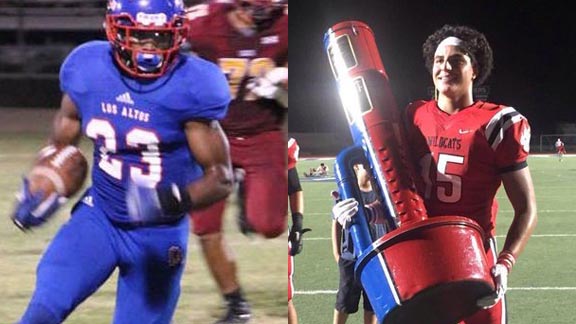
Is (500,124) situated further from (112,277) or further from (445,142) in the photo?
(112,277)

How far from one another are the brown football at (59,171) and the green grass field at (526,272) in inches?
44.1

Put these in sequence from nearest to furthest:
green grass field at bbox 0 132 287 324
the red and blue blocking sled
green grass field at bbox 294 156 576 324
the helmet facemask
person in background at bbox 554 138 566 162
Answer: the helmet facemask → green grass field at bbox 0 132 287 324 → the red and blue blocking sled → green grass field at bbox 294 156 576 324 → person in background at bbox 554 138 566 162

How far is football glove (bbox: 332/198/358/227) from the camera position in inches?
76.3

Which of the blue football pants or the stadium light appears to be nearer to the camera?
the blue football pants

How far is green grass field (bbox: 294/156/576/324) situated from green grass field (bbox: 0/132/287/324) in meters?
0.73

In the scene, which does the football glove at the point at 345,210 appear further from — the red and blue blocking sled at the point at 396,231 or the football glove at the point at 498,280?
the football glove at the point at 498,280

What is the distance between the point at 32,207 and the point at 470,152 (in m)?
0.97

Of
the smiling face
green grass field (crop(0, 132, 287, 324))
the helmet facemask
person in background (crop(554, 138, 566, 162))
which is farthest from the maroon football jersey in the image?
person in background (crop(554, 138, 566, 162))

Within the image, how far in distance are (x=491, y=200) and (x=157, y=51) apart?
2.85 feet

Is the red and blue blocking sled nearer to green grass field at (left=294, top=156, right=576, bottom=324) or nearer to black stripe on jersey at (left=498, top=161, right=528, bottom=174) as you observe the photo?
black stripe on jersey at (left=498, top=161, right=528, bottom=174)

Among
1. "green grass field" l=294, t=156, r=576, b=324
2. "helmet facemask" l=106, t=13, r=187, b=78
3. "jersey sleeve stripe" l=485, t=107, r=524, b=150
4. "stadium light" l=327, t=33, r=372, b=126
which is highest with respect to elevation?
"helmet facemask" l=106, t=13, r=187, b=78

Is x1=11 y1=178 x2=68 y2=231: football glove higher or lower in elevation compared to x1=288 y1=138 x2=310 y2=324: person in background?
higher

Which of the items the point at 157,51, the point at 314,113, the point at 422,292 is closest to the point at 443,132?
the point at 422,292

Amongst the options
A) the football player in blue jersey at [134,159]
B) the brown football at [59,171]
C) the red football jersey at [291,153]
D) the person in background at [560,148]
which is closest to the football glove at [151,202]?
the football player in blue jersey at [134,159]
